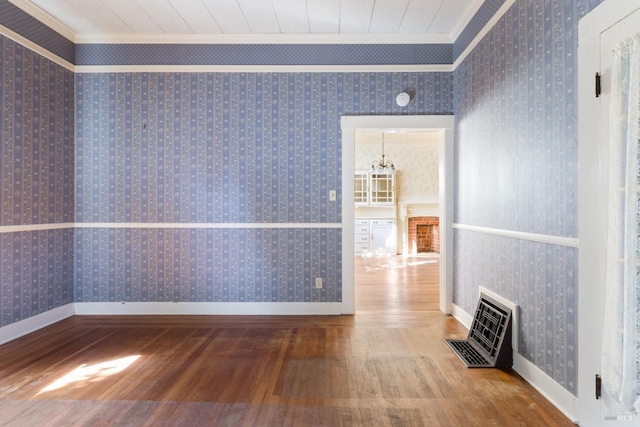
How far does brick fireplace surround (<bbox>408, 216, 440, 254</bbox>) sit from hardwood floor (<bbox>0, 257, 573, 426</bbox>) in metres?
5.16

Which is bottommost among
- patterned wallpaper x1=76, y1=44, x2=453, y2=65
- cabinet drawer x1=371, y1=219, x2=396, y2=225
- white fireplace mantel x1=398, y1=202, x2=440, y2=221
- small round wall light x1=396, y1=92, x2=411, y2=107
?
cabinet drawer x1=371, y1=219, x2=396, y2=225

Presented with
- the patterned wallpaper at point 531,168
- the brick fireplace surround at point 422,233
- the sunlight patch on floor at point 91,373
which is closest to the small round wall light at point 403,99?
the patterned wallpaper at point 531,168

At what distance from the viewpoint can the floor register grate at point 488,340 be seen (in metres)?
2.47

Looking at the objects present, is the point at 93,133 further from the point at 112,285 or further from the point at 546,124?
the point at 546,124

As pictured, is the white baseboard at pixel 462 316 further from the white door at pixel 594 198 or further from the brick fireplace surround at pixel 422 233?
the brick fireplace surround at pixel 422 233

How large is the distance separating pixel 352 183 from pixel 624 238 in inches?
94.9

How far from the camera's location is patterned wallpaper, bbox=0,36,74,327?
9.70 feet

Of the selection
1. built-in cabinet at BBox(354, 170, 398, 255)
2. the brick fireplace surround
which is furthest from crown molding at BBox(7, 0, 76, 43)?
the brick fireplace surround

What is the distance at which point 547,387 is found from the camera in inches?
82.2

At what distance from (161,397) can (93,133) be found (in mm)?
2911

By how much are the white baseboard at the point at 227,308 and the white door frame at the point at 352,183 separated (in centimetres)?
26

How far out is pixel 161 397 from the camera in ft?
6.88

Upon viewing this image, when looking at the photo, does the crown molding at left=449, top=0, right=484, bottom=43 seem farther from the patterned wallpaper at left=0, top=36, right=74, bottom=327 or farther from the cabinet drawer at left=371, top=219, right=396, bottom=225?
the cabinet drawer at left=371, top=219, right=396, bottom=225

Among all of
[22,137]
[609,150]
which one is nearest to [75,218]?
[22,137]
